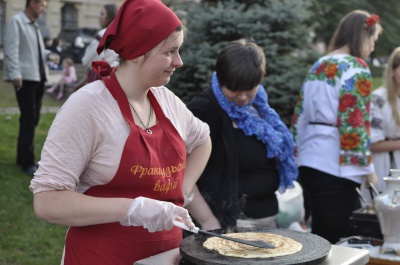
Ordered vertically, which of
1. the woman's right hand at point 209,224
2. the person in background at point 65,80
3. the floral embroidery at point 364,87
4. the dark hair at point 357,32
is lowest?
the person in background at point 65,80

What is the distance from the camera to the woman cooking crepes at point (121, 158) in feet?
6.09

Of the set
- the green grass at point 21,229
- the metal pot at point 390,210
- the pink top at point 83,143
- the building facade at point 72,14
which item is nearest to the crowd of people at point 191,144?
the pink top at point 83,143

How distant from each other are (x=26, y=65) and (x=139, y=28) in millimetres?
4511

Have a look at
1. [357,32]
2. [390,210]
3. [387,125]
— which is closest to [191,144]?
[390,210]

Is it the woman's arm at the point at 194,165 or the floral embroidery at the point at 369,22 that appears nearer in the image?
the woman's arm at the point at 194,165

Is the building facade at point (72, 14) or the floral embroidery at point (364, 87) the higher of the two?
the floral embroidery at point (364, 87)

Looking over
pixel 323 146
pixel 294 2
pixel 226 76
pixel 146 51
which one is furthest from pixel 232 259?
pixel 294 2

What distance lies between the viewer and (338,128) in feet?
12.4

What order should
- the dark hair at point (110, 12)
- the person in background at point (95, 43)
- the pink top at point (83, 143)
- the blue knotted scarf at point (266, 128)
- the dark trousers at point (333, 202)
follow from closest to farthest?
1. the pink top at point (83, 143)
2. the blue knotted scarf at point (266, 128)
3. the dark trousers at point (333, 202)
4. the person in background at point (95, 43)
5. the dark hair at point (110, 12)

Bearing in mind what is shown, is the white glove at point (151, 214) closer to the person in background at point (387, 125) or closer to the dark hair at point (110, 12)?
the person in background at point (387, 125)

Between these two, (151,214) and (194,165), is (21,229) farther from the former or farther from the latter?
(151,214)

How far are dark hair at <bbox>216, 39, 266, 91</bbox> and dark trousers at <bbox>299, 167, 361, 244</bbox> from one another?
3.54 feet

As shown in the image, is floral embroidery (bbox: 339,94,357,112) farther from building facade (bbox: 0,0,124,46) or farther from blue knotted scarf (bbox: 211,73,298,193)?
building facade (bbox: 0,0,124,46)

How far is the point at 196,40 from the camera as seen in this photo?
6496 millimetres
